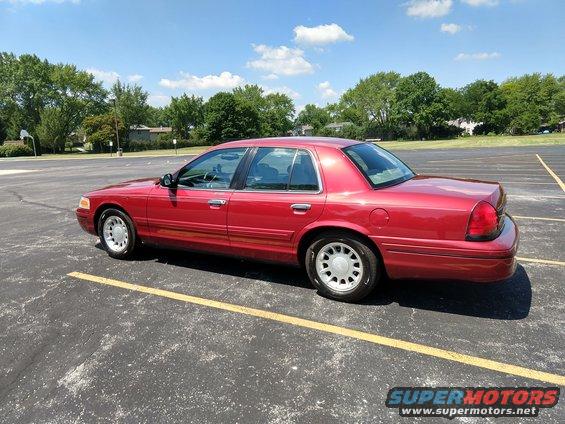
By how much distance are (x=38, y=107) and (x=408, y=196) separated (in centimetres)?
7802

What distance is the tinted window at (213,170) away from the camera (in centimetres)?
435

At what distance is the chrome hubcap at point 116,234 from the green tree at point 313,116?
12085 centimetres

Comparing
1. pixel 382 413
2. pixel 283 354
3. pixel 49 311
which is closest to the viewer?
pixel 382 413

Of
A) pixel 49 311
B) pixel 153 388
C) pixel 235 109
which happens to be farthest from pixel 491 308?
pixel 235 109

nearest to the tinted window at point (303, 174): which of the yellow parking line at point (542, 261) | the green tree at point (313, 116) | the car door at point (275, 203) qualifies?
the car door at point (275, 203)

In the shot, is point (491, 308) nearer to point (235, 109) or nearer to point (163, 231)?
point (163, 231)

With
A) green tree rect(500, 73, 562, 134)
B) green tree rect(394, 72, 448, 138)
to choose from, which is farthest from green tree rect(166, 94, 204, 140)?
green tree rect(500, 73, 562, 134)

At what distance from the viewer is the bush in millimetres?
51281

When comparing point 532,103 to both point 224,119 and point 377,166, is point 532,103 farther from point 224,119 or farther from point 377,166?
point 377,166

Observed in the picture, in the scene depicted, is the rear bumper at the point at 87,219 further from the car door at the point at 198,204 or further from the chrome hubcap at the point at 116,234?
the car door at the point at 198,204

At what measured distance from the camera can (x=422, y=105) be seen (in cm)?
7125

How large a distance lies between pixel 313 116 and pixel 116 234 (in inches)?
5309

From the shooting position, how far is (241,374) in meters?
2.72

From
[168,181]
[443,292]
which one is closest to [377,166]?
[443,292]
